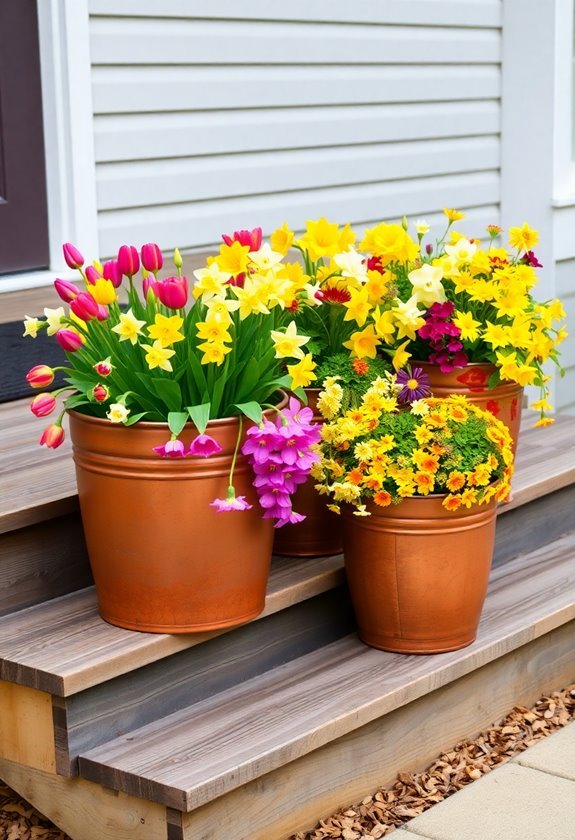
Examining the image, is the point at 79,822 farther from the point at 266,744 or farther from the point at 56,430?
the point at 56,430

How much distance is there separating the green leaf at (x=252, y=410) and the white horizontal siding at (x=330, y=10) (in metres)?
2.13

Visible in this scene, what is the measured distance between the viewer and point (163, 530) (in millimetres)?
2133

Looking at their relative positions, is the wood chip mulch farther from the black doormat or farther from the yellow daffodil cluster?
the black doormat

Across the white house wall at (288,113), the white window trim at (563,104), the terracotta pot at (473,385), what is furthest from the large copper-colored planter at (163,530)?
the white window trim at (563,104)

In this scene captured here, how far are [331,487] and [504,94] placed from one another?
3461 mm

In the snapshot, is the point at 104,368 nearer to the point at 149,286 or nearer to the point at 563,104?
the point at 149,286

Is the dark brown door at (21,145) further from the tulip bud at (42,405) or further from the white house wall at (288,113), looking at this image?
the tulip bud at (42,405)

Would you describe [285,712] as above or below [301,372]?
below

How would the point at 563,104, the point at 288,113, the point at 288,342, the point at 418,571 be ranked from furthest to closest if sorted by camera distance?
the point at 563,104 → the point at 288,113 → the point at 418,571 → the point at 288,342

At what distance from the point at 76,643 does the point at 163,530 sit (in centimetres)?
24

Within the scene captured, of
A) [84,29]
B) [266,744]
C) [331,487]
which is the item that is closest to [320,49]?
[84,29]

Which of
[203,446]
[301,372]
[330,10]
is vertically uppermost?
[330,10]

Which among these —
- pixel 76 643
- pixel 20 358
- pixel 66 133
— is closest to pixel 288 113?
pixel 66 133

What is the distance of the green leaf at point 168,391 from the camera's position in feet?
6.83
